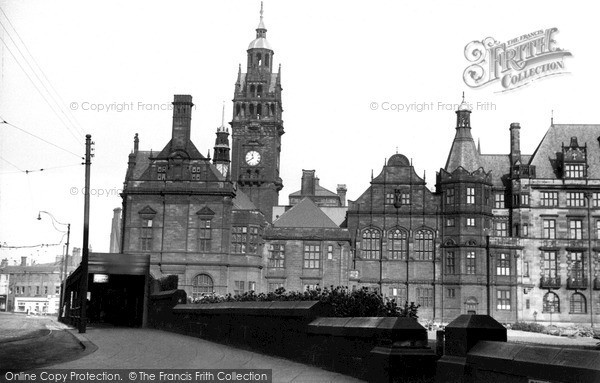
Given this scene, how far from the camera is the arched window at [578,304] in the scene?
69.1m

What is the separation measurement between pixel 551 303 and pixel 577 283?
2805 mm

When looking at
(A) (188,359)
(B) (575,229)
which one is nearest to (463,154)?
(B) (575,229)

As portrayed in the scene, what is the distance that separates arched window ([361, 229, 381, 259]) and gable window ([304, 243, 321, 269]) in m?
4.08

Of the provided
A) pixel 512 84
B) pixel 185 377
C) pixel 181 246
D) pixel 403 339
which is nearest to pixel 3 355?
pixel 185 377

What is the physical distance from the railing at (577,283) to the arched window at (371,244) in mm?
16669

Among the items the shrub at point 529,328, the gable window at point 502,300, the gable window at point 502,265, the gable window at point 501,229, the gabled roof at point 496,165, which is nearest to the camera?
the shrub at point 529,328

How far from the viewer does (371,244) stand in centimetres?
7031

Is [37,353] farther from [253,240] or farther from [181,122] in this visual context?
[181,122]

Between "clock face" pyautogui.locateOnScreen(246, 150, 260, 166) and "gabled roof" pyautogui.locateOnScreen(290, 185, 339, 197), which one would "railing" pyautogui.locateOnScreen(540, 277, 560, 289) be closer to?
"clock face" pyautogui.locateOnScreen(246, 150, 260, 166)

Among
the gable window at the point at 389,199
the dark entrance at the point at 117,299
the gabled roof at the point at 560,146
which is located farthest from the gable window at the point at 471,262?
the dark entrance at the point at 117,299

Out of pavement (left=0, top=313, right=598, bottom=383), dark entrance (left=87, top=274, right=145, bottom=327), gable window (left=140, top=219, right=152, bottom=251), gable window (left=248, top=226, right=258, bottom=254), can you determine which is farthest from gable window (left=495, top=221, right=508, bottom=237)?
pavement (left=0, top=313, right=598, bottom=383)

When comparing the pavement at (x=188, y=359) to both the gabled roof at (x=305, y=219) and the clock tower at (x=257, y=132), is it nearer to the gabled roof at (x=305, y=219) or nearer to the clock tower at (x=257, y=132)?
the gabled roof at (x=305, y=219)

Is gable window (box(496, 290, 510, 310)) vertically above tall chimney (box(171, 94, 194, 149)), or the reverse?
tall chimney (box(171, 94, 194, 149))

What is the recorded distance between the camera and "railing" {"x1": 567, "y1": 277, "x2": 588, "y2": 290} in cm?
6906
